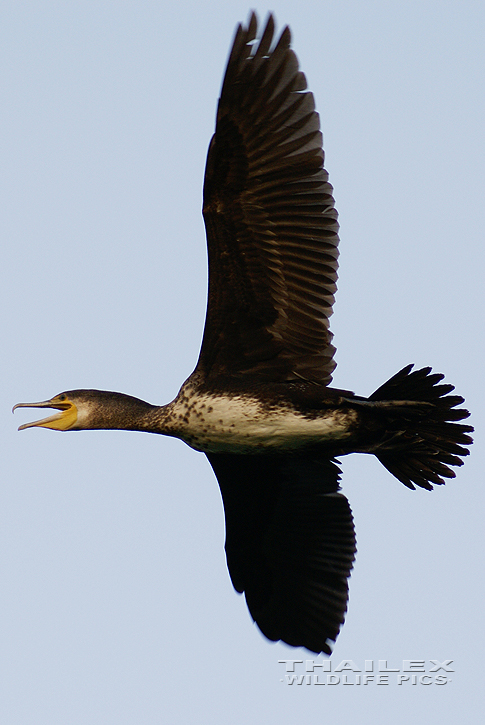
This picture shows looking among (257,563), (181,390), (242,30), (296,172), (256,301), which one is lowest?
(257,563)

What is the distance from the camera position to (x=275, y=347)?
632 cm

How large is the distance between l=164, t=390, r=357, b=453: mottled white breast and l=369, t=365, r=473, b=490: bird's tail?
243 mm

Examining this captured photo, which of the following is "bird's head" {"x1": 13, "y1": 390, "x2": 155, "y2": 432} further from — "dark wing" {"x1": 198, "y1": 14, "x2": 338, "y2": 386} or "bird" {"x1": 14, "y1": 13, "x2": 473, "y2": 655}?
"dark wing" {"x1": 198, "y1": 14, "x2": 338, "y2": 386}

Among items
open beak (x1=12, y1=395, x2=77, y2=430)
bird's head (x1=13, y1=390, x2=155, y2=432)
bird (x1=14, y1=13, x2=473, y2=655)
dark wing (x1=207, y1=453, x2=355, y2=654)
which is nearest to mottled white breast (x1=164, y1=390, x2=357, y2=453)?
bird (x1=14, y1=13, x2=473, y2=655)

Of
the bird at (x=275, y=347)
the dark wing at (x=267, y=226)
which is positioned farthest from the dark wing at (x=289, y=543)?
the dark wing at (x=267, y=226)

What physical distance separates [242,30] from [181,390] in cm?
202

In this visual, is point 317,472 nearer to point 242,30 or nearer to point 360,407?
point 360,407

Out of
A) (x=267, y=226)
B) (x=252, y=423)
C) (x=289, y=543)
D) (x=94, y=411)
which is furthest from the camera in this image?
(x=289, y=543)

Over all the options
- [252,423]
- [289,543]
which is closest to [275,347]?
[252,423]

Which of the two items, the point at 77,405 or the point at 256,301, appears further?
the point at 77,405

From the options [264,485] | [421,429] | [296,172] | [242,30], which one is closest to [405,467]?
[421,429]

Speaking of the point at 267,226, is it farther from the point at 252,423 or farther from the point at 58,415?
the point at 58,415

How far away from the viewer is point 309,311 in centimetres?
625

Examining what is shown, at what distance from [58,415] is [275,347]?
146 cm
